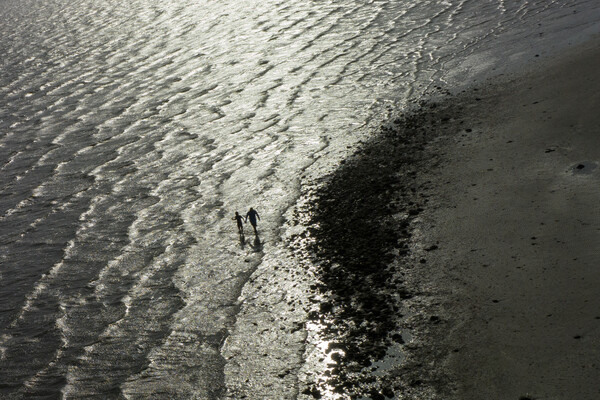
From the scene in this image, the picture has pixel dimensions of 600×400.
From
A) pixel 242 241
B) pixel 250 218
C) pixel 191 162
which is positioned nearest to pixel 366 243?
pixel 250 218

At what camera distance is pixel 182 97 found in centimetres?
1859

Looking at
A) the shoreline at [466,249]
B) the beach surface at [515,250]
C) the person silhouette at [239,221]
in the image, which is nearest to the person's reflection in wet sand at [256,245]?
the person silhouette at [239,221]

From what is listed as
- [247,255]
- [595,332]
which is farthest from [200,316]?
[595,332]

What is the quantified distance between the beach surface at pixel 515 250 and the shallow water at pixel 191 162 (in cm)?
186

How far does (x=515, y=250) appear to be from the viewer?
29.8 feet

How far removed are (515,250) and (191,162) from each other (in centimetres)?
779

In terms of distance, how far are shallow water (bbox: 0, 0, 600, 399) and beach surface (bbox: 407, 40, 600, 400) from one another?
1865 millimetres

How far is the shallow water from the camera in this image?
349 inches

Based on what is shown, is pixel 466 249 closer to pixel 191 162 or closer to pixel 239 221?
pixel 239 221

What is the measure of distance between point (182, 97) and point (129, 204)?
6.16 m

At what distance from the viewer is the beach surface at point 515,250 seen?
7250mm

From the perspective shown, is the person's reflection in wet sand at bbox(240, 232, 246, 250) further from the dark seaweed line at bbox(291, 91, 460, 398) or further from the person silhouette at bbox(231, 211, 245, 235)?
the dark seaweed line at bbox(291, 91, 460, 398)

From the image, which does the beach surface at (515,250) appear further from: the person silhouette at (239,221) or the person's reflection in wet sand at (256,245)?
the person silhouette at (239,221)

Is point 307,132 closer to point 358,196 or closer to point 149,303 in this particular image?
point 358,196
